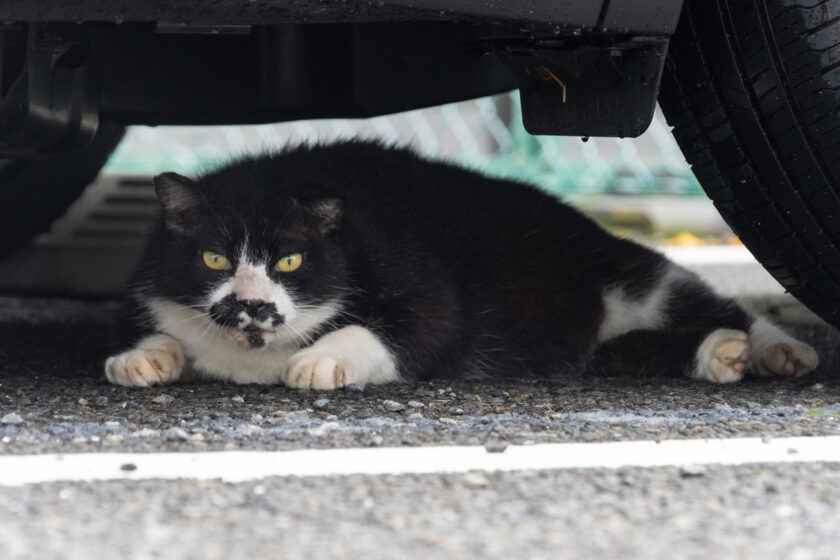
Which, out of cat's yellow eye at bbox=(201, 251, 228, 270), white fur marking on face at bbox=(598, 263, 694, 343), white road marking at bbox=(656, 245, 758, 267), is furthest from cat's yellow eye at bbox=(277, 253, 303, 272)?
white road marking at bbox=(656, 245, 758, 267)

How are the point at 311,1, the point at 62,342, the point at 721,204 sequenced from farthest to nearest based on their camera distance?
the point at 62,342
the point at 721,204
the point at 311,1

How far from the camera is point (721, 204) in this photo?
7.88ft

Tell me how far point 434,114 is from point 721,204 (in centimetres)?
474

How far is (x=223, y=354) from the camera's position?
2586 millimetres

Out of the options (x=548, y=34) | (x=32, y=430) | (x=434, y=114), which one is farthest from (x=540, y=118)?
(x=434, y=114)

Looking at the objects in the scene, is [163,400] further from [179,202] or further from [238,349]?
[179,202]

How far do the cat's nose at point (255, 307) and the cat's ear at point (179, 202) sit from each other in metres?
0.28

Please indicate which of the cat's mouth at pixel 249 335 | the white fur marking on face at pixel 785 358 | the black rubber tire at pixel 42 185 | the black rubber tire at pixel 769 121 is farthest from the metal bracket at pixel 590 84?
the black rubber tire at pixel 42 185

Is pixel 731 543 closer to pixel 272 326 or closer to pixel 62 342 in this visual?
pixel 272 326

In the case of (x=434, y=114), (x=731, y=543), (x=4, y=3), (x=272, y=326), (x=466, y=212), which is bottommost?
(x=731, y=543)

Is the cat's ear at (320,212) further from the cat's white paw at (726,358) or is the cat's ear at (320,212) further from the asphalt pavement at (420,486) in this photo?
the cat's white paw at (726,358)

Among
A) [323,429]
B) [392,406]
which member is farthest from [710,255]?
[323,429]

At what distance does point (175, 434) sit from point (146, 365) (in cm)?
58

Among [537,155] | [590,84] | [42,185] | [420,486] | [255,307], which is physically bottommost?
[420,486]
